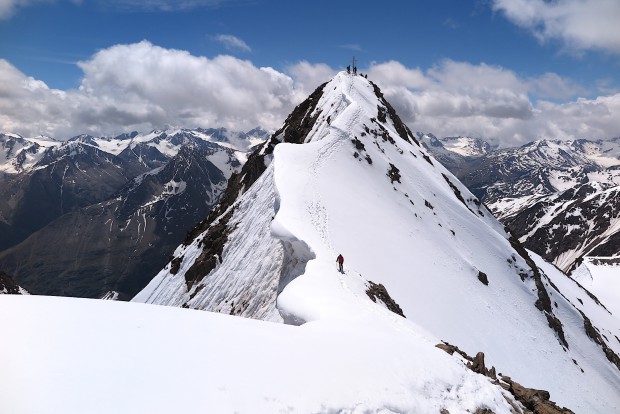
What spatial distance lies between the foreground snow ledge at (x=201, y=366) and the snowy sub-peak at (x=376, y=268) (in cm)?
56

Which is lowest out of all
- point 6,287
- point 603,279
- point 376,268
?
point 6,287

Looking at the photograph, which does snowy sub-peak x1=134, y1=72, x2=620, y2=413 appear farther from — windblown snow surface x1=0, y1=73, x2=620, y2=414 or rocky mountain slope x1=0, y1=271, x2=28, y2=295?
rocky mountain slope x1=0, y1=271, x2=28, y2=295

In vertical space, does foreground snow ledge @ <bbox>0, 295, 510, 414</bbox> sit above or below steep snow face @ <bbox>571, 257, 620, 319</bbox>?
below

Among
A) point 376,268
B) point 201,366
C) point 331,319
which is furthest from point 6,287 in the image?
point 201,366

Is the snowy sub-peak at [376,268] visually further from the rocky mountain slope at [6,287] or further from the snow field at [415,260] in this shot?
the rocky mountain slope at [6,287]

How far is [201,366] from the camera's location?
960 cm

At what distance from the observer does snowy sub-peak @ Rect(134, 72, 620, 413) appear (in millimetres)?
22344

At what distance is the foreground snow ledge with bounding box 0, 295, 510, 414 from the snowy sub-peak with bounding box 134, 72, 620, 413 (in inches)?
21.9

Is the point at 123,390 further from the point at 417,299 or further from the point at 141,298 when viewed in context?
the point at 141,298

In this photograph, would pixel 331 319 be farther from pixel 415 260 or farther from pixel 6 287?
pixel 6 287

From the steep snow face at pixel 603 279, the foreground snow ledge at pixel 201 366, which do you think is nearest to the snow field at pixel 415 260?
the foreground snow ledge at pixel 201 366

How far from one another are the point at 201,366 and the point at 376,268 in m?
23.5

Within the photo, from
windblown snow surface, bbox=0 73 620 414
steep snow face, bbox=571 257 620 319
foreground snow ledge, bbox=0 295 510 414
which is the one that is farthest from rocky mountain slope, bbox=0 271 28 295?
steep snow face, bbox=571 257 620 319

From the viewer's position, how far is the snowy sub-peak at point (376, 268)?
73.3 ft
